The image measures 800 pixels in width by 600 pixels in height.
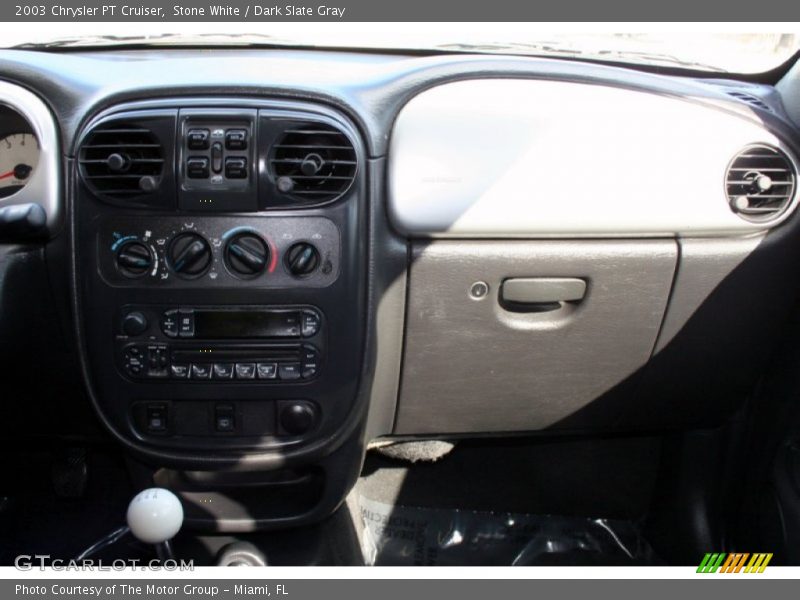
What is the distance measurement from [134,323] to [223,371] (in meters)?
0.23

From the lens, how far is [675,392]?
2.17m

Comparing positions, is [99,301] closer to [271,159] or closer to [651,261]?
[271,159]

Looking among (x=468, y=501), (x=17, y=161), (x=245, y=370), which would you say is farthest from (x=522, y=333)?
(x=17, y=161)

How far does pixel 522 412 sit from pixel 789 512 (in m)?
0.75

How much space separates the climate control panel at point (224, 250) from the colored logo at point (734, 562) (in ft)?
4.62

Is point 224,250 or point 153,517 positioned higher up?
point 224,250

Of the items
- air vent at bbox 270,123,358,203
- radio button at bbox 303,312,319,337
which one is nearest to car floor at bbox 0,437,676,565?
radio button at bbox 303,312,319,337

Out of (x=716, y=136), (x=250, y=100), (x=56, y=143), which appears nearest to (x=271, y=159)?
(x=250, y=100)

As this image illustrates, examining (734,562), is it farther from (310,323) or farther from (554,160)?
(310,323)

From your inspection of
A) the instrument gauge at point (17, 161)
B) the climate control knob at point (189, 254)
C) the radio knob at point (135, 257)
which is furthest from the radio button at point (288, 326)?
the instrument gauge at point (17, 161)

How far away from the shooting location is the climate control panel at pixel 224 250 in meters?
1.76

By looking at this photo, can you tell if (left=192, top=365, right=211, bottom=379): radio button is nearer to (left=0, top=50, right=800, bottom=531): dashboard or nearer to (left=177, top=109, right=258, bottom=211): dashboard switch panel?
(left=0, top=50, right=800, bottom=531): dashboard

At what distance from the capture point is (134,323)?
5.97ft

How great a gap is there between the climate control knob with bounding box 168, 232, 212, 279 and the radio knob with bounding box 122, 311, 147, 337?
145 millimetres
